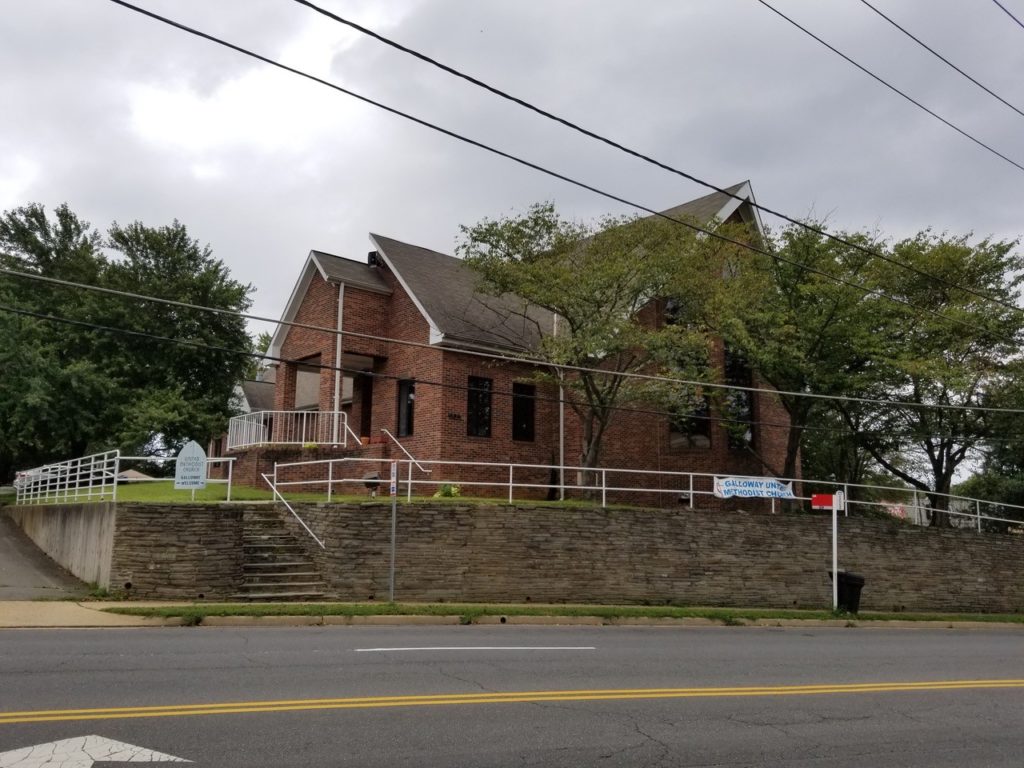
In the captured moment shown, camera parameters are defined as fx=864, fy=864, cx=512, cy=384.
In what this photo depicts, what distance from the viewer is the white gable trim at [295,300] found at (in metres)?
27.0

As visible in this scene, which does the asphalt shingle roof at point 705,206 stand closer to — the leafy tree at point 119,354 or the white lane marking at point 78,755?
Result: the leafy tree at point 119,354

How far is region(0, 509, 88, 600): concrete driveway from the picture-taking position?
16.4 meters

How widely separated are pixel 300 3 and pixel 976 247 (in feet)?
80.1

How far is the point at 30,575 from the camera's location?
60.2 feet

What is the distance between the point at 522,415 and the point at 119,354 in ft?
64.2

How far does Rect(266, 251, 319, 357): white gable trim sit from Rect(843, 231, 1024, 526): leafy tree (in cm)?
1669

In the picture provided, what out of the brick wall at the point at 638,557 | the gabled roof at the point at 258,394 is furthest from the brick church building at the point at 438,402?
the gabled roof at the point at 258,394

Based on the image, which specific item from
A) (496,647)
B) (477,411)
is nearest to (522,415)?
(477,411)

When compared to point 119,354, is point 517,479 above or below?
below

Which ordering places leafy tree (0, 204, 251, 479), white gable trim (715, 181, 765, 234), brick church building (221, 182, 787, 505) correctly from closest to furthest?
brick church building (221, 182, 787, 505) < white gable trim (715, 181, 765, 234) < leafy tree (0, 204, 251, 479)

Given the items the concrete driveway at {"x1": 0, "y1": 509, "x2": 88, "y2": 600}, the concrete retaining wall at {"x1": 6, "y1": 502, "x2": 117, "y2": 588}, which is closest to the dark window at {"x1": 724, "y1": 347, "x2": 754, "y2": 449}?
the concrete retaining wall at {"x1": 6, "y1": 502, "x2": 117, "y2": 588}

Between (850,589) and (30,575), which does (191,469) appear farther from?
(850,589)

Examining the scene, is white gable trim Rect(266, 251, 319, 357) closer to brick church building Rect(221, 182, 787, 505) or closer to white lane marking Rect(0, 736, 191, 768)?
brick church building Rect(221, 182, 787, 505)

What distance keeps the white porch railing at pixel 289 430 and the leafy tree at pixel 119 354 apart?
9313mm
